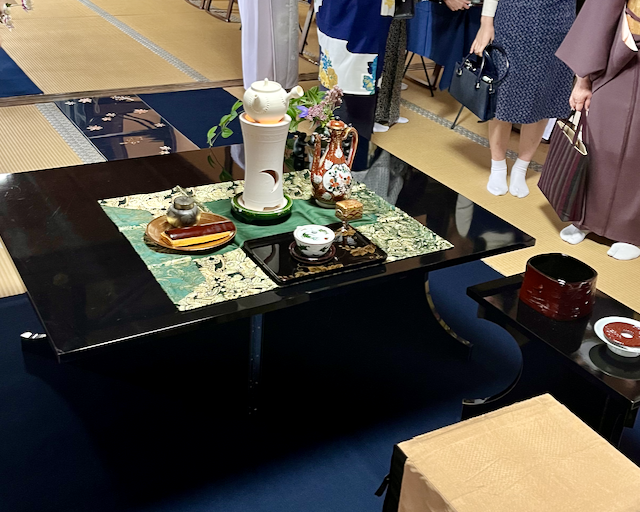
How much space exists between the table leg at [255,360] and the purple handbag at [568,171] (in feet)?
5.03

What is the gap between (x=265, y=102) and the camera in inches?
66.8

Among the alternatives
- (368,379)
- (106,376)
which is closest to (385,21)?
→ (368,379)

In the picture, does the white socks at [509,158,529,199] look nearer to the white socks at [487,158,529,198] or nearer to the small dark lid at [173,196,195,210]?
the white socks at [487,158,529,198]

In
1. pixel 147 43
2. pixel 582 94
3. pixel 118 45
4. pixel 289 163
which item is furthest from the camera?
pixel 147 43

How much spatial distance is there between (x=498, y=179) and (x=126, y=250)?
7.09ft

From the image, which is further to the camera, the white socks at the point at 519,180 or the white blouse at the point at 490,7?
the white socks at the point at 519,180

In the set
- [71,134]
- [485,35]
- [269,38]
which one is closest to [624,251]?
[485,35]

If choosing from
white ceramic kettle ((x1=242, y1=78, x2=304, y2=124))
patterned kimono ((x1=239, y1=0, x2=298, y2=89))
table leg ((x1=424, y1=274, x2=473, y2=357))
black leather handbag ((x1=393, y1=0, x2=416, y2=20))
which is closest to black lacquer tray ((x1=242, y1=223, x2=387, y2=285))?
white ceramic kettle ((x1=242, y1=78, x2=304, y2=124))

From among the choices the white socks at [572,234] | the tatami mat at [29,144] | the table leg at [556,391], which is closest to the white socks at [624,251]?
the white socks at [572,234]

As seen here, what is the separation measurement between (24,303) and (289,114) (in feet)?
3.53

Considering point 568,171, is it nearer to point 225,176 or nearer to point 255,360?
point 225,176

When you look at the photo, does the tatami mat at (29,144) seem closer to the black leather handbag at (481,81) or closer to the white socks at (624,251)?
the black leather handbag at (481,81)

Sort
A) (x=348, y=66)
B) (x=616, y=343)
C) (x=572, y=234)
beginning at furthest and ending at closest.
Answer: (x=348, y=66)
(x=572, y=234)
(x=616, y=343)

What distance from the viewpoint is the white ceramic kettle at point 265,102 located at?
170cm
